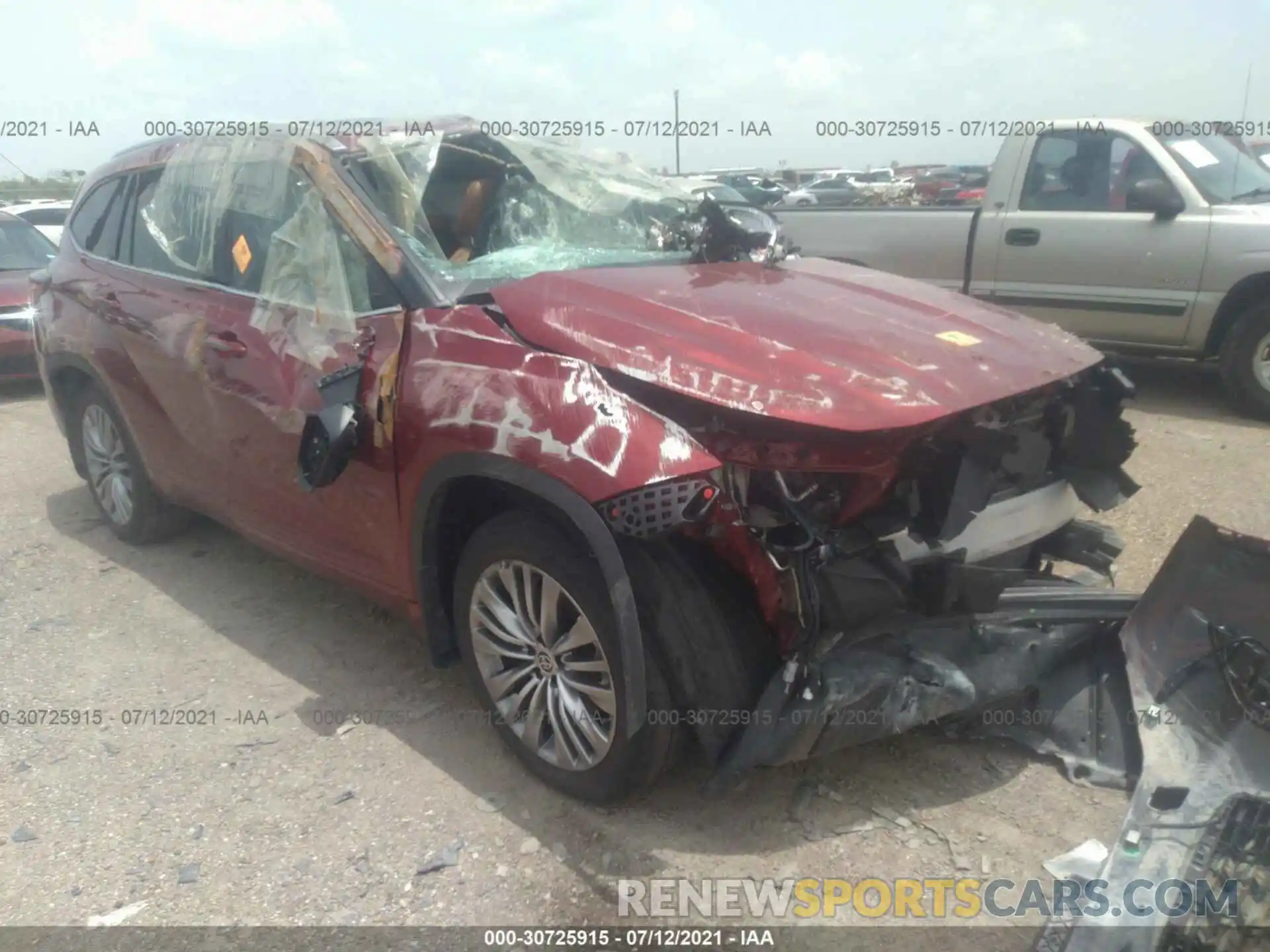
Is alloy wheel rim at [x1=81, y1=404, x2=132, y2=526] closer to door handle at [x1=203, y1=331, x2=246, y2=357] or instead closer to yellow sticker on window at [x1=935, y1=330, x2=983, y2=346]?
door handle at [x1=203, y1=331, x2=246, y2=357]

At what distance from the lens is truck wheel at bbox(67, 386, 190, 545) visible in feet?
15.5

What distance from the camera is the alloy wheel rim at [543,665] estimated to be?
2766mm

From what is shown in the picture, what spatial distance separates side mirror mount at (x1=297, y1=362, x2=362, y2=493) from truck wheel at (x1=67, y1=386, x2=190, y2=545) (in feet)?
6.18

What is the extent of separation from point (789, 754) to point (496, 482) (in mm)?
1080

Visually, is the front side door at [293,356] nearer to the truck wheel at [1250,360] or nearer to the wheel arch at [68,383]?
the wheel arch at [68,383]

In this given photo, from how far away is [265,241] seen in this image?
12.0 feet

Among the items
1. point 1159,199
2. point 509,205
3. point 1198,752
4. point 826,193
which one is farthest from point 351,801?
point 826,193

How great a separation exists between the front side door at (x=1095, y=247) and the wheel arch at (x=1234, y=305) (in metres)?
0.17

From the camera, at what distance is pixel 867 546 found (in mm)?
2617

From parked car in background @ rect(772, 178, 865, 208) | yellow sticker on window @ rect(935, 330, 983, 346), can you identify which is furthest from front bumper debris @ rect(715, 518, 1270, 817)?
parked car in background @ rect(772, 178, 865, 208)

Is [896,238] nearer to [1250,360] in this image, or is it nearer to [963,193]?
[1250,360]

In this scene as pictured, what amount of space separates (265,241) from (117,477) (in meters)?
1.96

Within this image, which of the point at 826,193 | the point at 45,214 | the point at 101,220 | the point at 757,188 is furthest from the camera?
the point at 826,193

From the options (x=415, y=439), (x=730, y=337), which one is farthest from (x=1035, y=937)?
(x=415, y=439)
